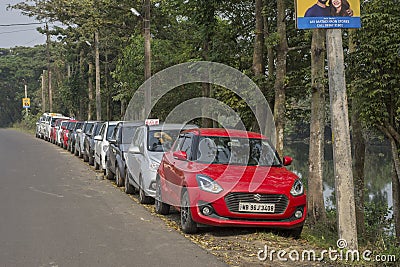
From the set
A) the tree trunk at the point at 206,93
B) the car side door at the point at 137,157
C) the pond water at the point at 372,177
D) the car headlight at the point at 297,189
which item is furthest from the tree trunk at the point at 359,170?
the car headlight at the point at 297,189

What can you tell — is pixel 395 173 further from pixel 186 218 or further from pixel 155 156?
pixel 186 218

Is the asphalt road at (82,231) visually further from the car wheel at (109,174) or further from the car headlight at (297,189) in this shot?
the car headlight at (297,189)

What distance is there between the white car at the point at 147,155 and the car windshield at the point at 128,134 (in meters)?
1.51

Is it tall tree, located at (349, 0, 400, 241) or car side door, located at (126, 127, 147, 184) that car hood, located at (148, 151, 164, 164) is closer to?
car side door, located at (126, 127, 147, 184)

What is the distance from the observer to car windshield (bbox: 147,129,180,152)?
1278 cm

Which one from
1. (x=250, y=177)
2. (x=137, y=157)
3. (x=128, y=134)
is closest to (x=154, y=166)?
(x=137, y=157)

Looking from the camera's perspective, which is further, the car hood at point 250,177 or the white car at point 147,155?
the white car at point 147,155

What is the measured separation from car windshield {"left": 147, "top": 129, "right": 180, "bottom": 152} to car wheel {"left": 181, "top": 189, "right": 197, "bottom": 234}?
12.0ft

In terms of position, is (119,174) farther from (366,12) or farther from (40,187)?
(366,12)

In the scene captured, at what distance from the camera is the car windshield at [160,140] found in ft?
41.9

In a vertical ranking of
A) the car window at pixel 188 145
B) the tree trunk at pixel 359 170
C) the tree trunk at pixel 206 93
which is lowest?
the tree trunk at pixel 359 170

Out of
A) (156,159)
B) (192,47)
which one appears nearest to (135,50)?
(192,47)

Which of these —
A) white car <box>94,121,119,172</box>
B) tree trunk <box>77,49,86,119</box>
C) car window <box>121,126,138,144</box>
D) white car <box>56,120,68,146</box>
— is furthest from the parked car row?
tree trunk <box>77,49,86,119</box>

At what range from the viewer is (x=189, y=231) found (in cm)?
894
